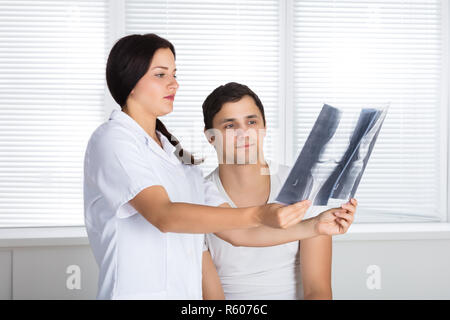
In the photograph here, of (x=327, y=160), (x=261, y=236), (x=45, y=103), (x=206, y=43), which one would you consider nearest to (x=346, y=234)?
→ (x=261, y=236)

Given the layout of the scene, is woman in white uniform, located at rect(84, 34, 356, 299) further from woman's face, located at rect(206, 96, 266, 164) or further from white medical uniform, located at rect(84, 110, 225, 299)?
woman's face, located at rect(206, 96, 266, 164)

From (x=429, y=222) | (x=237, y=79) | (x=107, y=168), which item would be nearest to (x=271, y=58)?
(x=237, y=79)

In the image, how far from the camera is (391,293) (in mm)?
2311

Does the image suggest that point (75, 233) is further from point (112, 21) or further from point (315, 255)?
point (315, 255)

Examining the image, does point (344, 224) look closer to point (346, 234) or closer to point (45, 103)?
point (346, 234)

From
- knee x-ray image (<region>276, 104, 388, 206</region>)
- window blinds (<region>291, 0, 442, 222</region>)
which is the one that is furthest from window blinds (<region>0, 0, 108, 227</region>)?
knee x-ray image (<region>276, 104, 388, 206</region>)

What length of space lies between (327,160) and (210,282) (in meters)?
0.56

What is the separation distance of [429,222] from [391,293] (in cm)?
44

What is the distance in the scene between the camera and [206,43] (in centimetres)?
239

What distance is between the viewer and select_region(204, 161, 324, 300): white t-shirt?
1.39 meters

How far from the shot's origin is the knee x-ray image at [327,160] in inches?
37.8

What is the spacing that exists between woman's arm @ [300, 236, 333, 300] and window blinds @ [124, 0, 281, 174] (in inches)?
41.8

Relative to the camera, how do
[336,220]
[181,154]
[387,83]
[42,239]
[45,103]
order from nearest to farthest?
[336,220] → [181,154] → [42,239] → [45,103] → [387,83]
